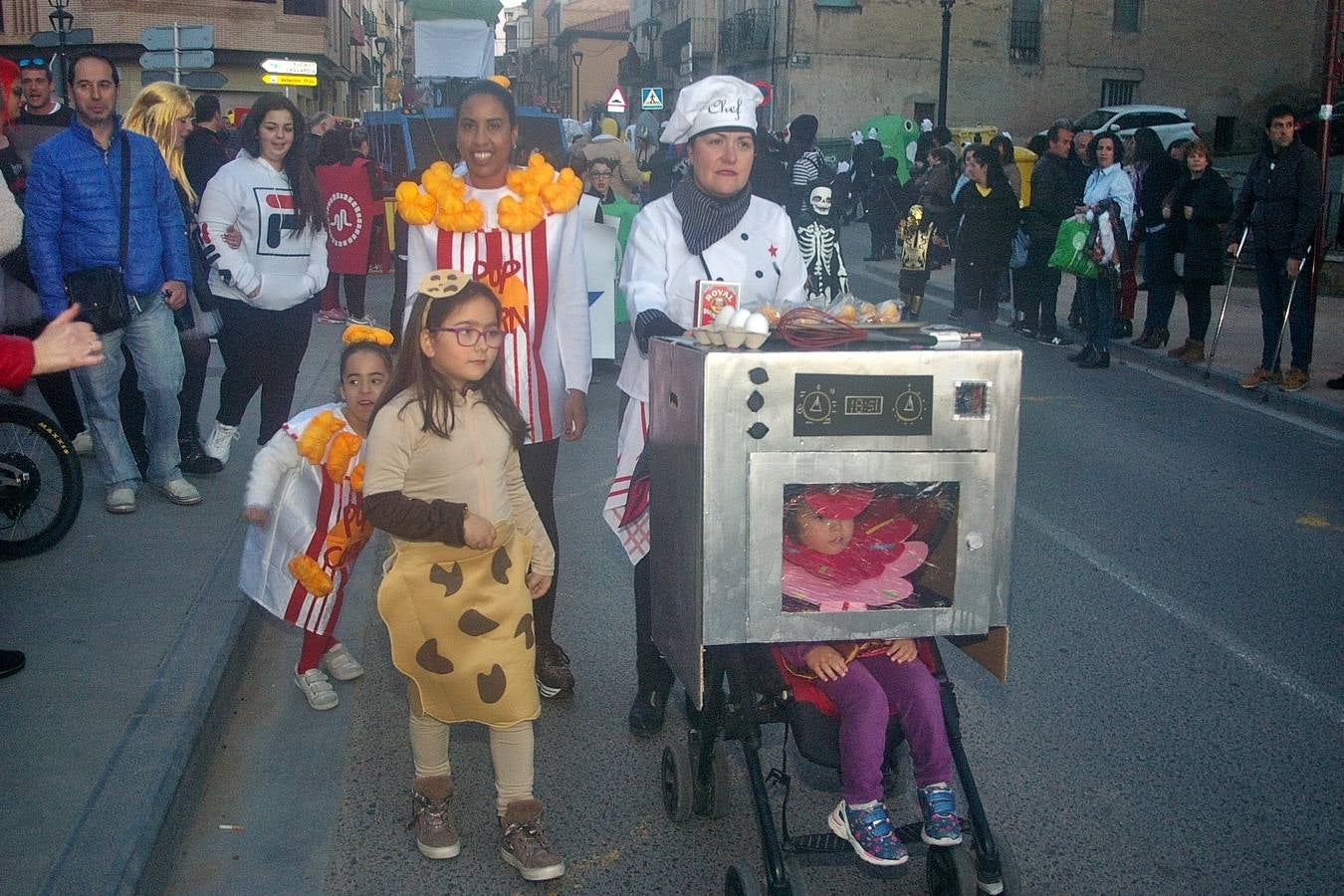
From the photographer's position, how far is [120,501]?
21.6 ft

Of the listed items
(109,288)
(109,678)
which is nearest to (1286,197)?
(109,288)

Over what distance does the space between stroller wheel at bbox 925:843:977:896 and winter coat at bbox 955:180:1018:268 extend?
1165cm

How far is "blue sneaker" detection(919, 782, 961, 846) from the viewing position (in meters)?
3.20

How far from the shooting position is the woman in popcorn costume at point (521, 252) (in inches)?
169

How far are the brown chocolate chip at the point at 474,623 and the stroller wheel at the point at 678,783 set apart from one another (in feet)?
2.34

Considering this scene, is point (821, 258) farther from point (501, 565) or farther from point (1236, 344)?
point (501, 565)

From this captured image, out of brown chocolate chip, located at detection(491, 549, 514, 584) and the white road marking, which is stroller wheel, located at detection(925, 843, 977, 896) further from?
the white road marking

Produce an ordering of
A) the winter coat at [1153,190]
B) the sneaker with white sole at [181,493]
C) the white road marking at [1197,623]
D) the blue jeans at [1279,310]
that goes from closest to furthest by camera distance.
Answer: the white road marking at [1197,623] < the sneaker with white sole at [181,493] < the blue jeans at [1279,310] < the winter coat at [1153,190]

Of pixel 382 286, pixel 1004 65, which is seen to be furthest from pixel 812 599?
pixel 1004 65

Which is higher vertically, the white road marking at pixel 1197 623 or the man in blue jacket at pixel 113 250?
the man in blue jacket at pixel 113 250

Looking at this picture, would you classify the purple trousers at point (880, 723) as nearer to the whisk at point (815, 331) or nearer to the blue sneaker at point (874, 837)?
the blue sneaker at point (874, 837)

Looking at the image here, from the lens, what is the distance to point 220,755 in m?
4.41

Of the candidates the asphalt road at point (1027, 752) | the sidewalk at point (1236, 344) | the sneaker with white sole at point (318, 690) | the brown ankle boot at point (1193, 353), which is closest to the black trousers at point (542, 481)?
the asphalt road at point (1027, 752)

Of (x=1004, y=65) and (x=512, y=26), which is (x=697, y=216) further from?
(x=512, y=26)
